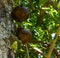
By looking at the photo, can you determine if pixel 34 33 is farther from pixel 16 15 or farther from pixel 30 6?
pixel 16 15

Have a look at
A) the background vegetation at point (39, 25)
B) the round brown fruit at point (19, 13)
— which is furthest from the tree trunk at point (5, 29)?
the background vegetation at point (39, 25)

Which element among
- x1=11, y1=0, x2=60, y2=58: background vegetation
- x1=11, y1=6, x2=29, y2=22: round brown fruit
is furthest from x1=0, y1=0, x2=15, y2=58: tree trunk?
x1=11, y1=0, x2=60, y2=58: background vegetation

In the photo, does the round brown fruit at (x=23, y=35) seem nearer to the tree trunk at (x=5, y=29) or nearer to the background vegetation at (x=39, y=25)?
the tree trunk at (x=5, y=29)

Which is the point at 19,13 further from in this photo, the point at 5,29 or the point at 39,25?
the point at 39,25

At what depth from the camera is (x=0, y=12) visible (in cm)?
94

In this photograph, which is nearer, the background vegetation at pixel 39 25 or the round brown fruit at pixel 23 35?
the round brown fruit at pixel 23 35

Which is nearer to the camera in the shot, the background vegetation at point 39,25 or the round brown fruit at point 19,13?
the round brown fruit at point 19,13

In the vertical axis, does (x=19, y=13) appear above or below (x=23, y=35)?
above

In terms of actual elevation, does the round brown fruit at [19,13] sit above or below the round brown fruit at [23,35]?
above

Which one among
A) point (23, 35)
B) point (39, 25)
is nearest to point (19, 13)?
point (23, 35)

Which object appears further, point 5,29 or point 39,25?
point 39,25

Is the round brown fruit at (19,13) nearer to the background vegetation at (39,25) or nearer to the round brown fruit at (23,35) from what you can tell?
the round brown fruit at (23,35)

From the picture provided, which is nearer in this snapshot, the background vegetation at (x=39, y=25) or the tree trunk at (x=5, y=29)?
the tree trunk at (x=5, y=29)

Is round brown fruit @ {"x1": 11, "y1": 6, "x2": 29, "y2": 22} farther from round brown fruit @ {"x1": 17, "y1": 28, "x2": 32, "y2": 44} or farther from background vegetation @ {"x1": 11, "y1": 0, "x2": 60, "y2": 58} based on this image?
background vegetation @ {"x1": 11, "y1": 0, "x2": 60, "y2": 58}
